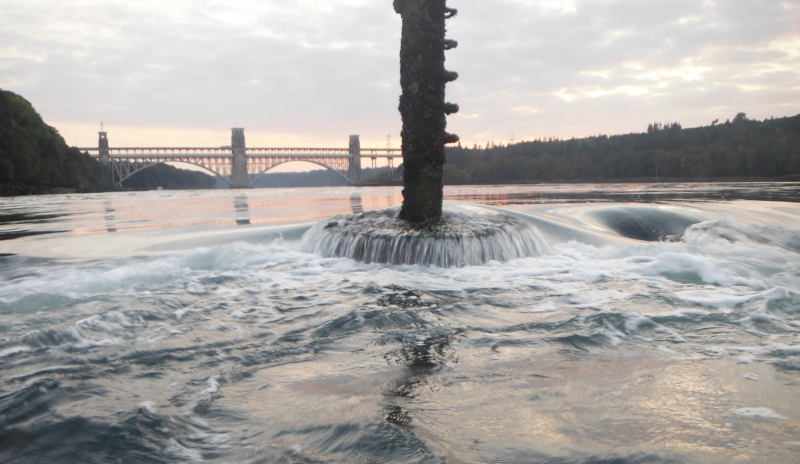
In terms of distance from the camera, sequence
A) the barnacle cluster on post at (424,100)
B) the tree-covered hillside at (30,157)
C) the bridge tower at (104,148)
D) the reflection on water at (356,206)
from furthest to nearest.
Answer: the bridge tower at (104,148) < the tree-covered hillside at (30,157) < the reflection on water at (356,206) < the barnacle cluster on post at (424,100)

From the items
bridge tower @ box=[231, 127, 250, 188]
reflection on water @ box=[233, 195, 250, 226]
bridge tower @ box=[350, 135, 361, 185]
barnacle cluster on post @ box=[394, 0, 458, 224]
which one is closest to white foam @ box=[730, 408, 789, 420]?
barnacle cluster on post @ box=[394, 0, 458, 224]

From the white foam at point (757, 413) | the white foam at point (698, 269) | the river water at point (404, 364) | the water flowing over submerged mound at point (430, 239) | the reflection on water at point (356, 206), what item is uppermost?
the reflection on water at point (356, 206)

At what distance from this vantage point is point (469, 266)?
289 inches

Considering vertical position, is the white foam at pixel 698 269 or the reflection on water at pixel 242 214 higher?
the reflection on water at pixel 242 214

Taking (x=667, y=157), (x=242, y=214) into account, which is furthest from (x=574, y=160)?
(x=242, y=214)

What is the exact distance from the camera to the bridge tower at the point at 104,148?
302ft

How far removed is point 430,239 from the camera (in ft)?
24.8

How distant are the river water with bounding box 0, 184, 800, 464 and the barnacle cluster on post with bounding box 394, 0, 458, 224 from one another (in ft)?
5.57

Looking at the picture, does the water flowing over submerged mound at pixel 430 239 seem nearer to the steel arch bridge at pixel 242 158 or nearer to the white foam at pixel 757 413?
the white foam at pixel 757 413

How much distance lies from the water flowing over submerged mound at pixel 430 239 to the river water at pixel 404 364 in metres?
0.38

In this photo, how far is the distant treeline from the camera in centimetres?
6069

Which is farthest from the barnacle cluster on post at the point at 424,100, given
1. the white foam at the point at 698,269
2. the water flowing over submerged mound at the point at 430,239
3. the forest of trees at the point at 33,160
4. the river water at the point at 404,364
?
the forest of trees at the point at 33,160

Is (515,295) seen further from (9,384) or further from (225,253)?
(225,253)

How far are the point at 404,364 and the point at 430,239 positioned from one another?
4.29 m
